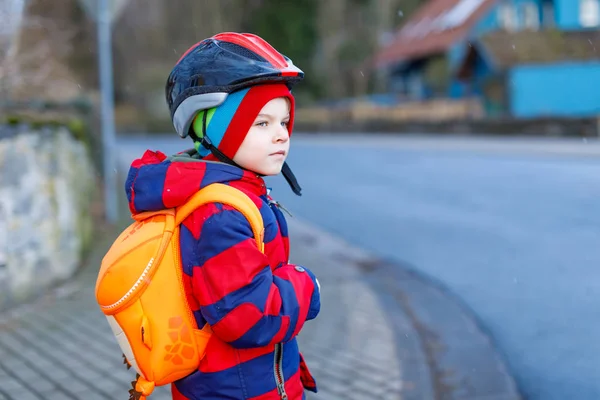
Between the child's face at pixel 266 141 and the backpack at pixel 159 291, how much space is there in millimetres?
133

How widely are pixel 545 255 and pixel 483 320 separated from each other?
1884 millimetres

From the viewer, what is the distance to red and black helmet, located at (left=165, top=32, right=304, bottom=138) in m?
1.82

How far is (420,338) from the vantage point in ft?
15.7

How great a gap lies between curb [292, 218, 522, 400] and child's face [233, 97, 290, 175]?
2.19m

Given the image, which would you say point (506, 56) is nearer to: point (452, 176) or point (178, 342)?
point (452, 176)

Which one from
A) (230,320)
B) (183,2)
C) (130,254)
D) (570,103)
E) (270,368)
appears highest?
(183,2)

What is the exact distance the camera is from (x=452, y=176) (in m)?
13.0

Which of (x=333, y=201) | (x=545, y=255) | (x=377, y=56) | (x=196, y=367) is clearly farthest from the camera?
(x=377, y=56)

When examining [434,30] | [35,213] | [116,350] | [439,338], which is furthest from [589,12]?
[116,350]

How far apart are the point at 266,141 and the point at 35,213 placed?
403 centimetres

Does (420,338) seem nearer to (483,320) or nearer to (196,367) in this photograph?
(483,320)

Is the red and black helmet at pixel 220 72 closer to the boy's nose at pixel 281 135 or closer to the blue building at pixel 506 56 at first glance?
the boy's nose at pixel 281 135

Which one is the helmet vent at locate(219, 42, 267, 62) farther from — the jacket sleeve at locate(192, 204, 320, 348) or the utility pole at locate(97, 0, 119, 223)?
the utility pole at locate(97, 0, 119, 223)

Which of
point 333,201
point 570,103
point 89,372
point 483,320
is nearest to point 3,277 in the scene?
point 89,372
